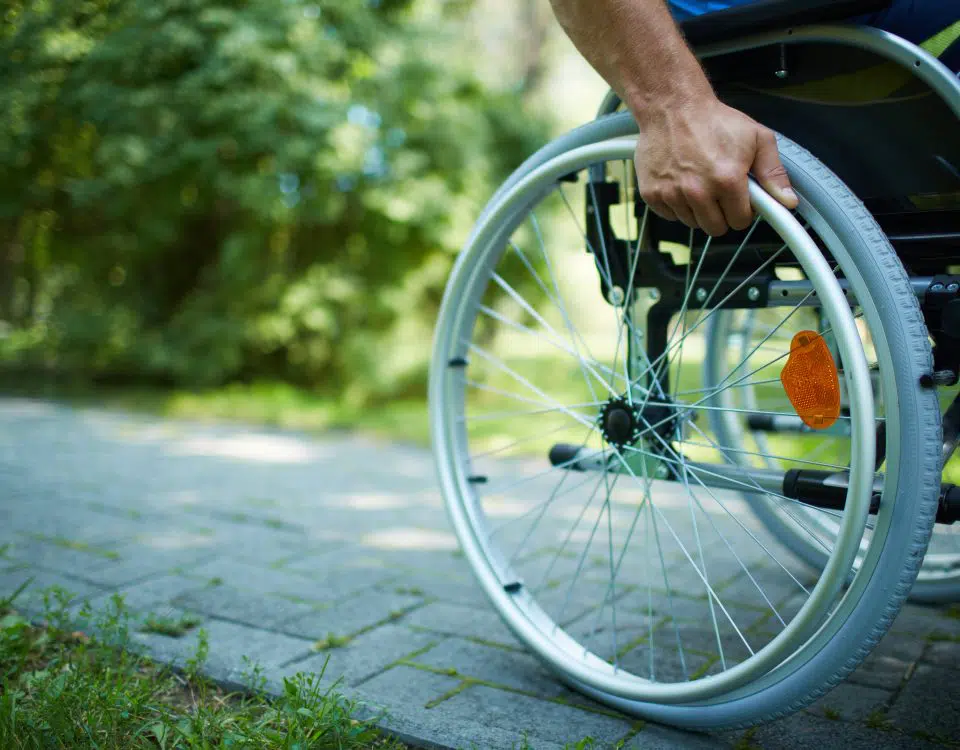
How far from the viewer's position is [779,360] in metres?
1.35

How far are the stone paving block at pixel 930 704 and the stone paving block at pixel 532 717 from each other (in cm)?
43

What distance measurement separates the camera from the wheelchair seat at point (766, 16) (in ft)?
3.83

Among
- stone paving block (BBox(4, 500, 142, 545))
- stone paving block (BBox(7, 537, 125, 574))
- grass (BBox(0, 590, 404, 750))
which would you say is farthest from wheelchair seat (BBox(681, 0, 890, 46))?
stone paving block (BBox(4, 500, 142, 545))

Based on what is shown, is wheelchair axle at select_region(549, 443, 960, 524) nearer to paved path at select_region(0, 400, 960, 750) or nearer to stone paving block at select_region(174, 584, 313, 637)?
paved path at select_region(0, 400, 960, 750)

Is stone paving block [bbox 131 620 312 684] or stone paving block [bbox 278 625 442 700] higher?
stone paving block [bbox 278 625 442 700]

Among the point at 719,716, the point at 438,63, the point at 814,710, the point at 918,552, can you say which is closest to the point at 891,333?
the point at 918,552

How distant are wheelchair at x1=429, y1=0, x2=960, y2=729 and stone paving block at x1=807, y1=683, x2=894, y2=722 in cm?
17

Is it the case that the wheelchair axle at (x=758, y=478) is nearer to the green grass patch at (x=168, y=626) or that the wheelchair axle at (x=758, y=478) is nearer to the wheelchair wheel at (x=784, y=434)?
the wheelchair wheel at (x=784, y=434)

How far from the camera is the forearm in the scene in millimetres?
1146

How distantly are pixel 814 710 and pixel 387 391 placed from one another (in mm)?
4487

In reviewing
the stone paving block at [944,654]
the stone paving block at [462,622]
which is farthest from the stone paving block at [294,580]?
the stone paving block at [944,654]

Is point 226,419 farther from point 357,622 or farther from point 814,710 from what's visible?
point 814,710

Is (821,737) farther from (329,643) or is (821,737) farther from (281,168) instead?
(281,168)

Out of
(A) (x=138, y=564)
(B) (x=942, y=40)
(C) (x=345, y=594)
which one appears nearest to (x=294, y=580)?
(C) (x=345, y=594)
